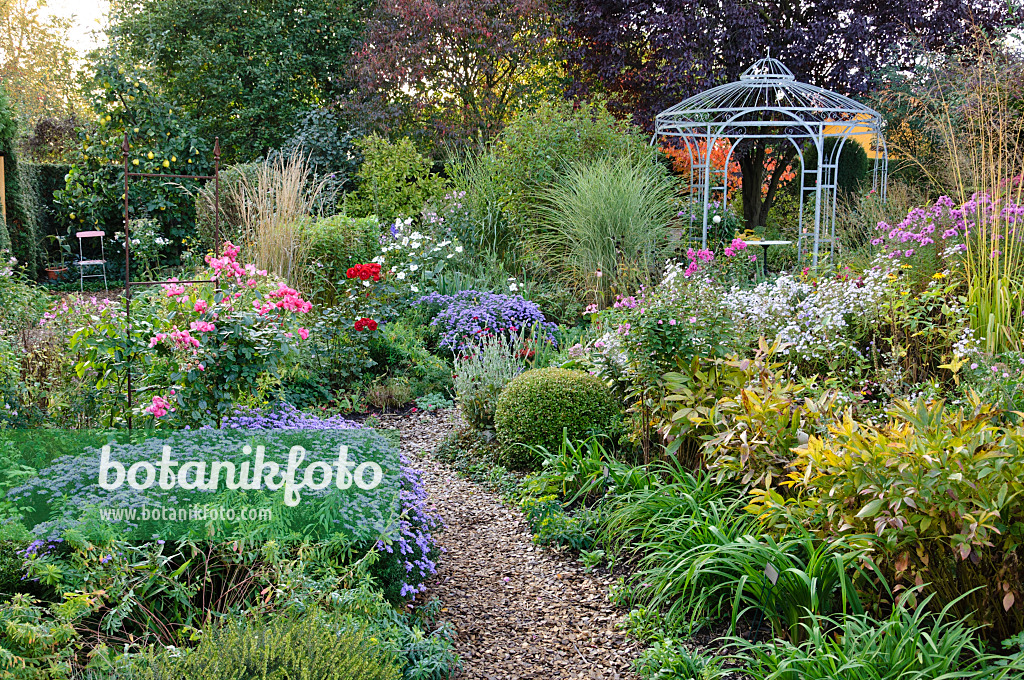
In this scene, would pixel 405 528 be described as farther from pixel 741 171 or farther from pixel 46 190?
pixel 46 190

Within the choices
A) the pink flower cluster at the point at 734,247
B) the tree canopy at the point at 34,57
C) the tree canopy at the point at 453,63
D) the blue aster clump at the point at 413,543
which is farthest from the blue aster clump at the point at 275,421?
the tree canopy at the point at 34,57

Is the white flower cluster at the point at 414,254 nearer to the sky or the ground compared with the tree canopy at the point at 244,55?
nearer to the ground

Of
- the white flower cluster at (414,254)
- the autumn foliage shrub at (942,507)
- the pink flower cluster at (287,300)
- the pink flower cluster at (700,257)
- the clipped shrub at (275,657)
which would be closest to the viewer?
the clipped shrub at (275,657)

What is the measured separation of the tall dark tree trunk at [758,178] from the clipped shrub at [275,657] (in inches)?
432

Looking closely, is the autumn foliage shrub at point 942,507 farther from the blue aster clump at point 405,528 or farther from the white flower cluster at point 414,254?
the white flower cluster at point 414,254

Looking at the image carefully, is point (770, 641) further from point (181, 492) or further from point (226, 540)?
point (181, 492)

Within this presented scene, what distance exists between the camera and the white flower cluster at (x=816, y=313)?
4.32 m

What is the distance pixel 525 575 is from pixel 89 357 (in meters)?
2.31

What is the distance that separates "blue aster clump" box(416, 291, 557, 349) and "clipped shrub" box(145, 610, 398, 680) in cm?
388

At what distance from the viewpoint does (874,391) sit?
14.4 ft

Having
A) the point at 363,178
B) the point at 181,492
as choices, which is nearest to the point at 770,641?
the point at 181,492

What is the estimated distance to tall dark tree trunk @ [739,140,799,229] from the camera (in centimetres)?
1199

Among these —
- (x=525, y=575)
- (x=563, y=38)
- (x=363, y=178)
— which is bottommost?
(x=525, y=575)

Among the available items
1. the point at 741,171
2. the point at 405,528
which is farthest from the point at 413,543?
the point at 741,171
